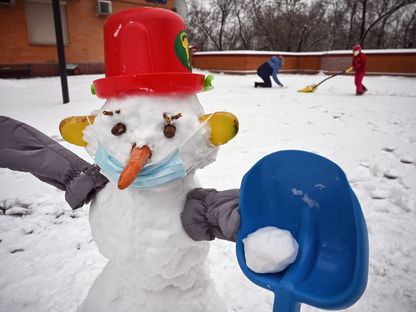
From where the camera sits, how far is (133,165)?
30.6 inches

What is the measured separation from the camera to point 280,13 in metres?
21.1

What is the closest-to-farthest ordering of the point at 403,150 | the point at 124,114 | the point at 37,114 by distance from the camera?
the point at 124,114 → the point at 403,150 → the point at 37,114

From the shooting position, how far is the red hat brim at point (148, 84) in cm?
89

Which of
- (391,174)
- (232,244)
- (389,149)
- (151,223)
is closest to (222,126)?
(151,223)

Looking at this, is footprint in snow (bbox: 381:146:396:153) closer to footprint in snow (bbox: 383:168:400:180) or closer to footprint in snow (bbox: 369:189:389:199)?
footprint in snow (bbox: 383:168:400:180)

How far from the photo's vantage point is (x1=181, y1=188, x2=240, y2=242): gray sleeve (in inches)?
35.1

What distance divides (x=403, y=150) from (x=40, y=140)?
3.40 m

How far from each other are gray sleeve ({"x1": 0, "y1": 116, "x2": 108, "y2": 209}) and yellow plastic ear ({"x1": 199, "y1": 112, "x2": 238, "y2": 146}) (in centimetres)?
47

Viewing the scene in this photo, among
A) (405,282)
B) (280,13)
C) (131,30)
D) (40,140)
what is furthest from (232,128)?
(280,13)

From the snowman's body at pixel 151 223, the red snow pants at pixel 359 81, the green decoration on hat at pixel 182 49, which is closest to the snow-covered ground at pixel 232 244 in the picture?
the snowman's body at pixel 151 223

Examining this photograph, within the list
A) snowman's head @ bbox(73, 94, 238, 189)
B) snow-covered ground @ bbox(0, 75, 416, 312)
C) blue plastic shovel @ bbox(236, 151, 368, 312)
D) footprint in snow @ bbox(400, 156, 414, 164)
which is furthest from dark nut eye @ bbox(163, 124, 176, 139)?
footprint in snow @ bbox(400, 156, 414, 164)

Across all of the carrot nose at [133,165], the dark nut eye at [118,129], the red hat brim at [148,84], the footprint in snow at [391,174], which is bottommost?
the footprint in snow at [391,174]

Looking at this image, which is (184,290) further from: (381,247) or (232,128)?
(381,247)

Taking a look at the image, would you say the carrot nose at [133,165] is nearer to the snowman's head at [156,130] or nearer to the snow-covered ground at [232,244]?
the snowman's head at [156,130]
